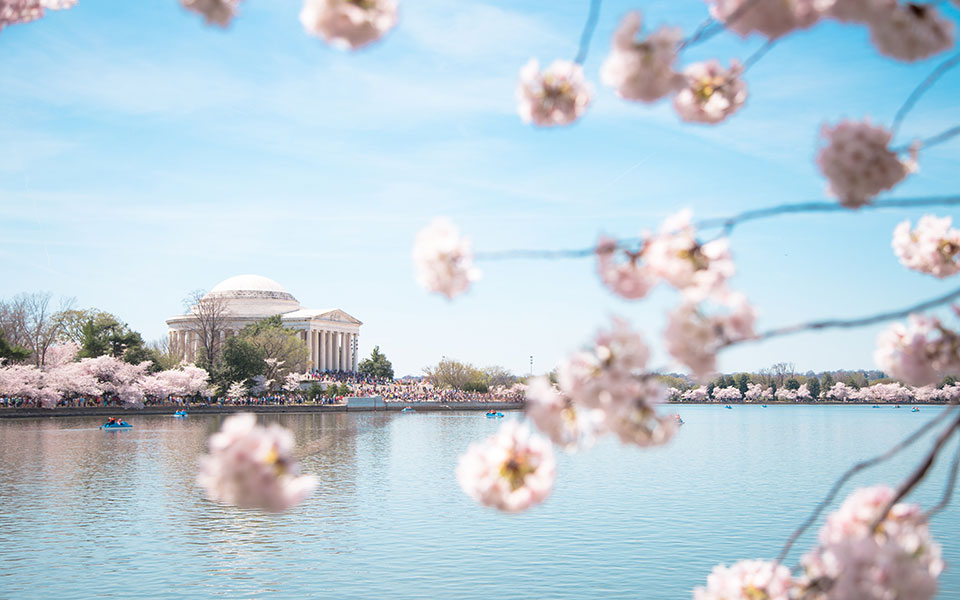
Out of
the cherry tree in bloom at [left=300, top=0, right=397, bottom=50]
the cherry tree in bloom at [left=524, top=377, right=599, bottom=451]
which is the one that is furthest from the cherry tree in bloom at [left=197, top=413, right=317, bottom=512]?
the cherry tree in bloom at [left=300, top=0, right=397, bottom=50]

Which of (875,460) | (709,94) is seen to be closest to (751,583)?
(875,460)

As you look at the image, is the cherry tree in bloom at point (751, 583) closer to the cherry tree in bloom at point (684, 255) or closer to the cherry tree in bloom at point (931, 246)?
the cherry tree in bloom at point (684, 255)

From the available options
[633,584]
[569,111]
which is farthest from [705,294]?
[633,584]

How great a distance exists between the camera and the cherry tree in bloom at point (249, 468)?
6.73 ft

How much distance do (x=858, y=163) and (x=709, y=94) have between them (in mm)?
676

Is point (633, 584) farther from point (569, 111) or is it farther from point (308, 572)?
point (569, 111)

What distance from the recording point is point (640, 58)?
8.14ft

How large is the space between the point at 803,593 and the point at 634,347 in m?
0.86

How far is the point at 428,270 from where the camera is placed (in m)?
2.74

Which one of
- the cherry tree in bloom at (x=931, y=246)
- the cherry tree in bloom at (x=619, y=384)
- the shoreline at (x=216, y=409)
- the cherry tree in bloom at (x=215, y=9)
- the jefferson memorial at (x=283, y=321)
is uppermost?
the jefferson memorial at (x=283, y=321)

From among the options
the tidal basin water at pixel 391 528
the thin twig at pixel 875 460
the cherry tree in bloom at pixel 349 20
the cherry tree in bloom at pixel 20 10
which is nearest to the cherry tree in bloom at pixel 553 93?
→ the cherry tree in bloom at pixel 349 20

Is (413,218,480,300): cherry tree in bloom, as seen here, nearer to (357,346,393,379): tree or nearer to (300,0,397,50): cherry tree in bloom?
(300,0,397,50): cherry tree in bloom

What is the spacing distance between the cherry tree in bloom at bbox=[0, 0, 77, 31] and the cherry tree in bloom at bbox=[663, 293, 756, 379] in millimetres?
3246

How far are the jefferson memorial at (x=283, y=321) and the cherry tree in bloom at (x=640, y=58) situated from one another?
322 feet
